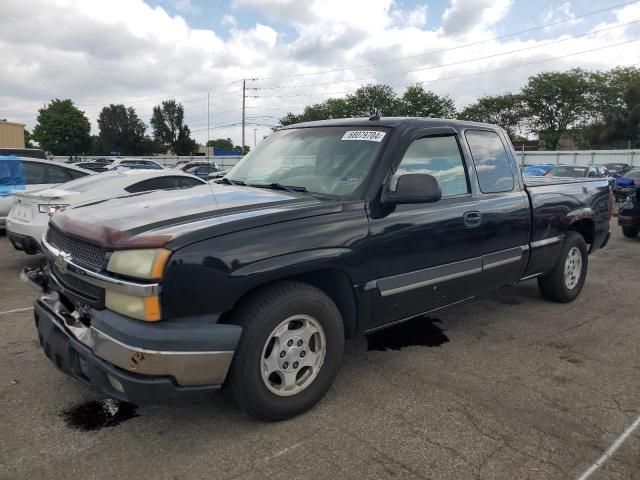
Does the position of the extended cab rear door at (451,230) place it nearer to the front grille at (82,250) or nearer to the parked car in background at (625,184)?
the front grille at (82,250)

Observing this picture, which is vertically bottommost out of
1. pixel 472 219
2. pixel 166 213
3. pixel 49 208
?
pixel 49 208

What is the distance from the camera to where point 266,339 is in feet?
8.81

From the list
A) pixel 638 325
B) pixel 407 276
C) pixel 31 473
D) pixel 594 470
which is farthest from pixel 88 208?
pixel 638 325

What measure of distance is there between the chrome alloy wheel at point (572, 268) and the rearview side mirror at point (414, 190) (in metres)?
2.85

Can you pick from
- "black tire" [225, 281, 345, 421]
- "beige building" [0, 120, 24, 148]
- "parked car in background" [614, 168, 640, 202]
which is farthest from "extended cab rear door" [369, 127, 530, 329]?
"beige building" [0, 120, 24, 148]

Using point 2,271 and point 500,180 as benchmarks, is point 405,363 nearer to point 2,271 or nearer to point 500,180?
point 500,180

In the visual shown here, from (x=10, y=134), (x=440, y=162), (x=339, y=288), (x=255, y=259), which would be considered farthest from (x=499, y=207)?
(x=10, y=134)

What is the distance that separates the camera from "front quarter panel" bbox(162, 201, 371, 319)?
95.8 inches

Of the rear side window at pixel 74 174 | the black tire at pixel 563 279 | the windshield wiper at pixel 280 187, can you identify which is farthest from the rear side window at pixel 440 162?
the rear side window at pixel 74 174

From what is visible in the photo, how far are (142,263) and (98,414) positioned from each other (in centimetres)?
120

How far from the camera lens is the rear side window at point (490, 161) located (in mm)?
4160

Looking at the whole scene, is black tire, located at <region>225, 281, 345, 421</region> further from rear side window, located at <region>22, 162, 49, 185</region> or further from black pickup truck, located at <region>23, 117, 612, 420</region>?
rear side window, located at <region>22, 162, 49, 185</region>

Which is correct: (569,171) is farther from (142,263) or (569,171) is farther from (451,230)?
A: (142,263)

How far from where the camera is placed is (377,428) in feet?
9.45
